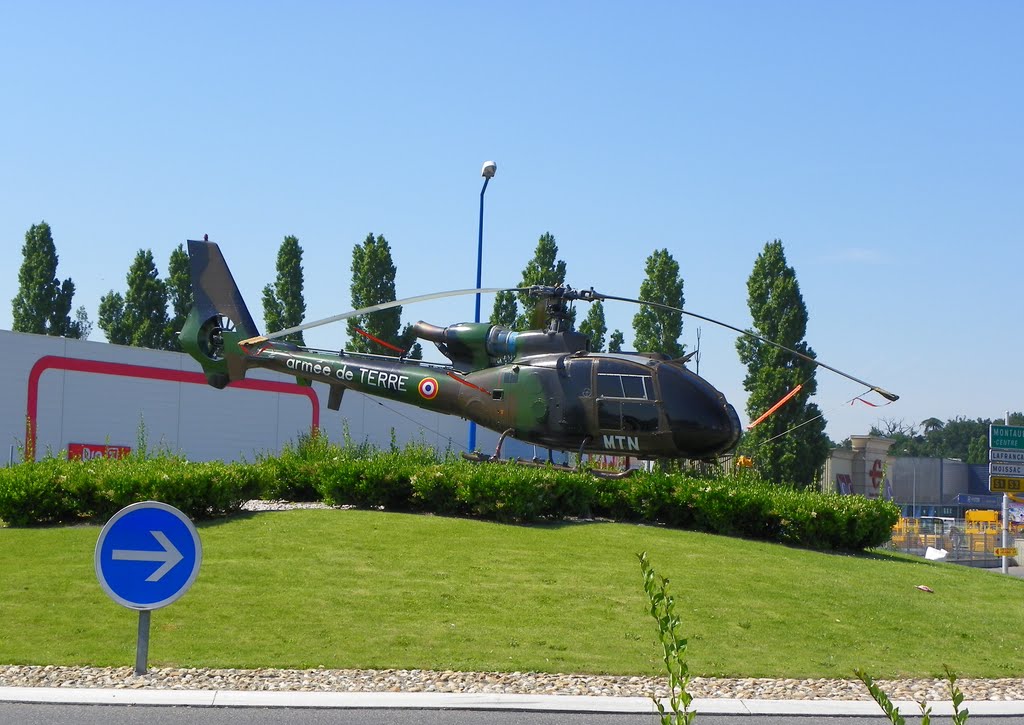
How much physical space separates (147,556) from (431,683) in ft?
9.12

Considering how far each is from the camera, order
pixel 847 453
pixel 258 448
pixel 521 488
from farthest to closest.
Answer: pixel 847 453, pixel 258 448, pixel 521 488

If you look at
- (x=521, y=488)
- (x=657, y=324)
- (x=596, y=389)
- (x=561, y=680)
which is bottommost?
(x=561, y=680)

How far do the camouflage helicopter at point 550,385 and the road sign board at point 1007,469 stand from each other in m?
7.66

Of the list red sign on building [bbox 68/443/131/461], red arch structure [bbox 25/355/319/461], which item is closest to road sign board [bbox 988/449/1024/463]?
red arch structure [bbox 25/355/319/461]

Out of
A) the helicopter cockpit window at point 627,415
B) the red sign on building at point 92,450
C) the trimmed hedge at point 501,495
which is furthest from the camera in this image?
the red sign on building at point 92,450

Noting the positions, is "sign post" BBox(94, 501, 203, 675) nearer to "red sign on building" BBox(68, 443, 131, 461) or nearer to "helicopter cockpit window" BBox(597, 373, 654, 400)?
"helicopter cockpit window" BBox(597, 373, 654, 400)

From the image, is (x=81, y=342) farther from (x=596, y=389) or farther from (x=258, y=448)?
(x=596, y=389)

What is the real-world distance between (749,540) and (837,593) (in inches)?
149

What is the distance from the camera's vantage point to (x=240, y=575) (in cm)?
1284

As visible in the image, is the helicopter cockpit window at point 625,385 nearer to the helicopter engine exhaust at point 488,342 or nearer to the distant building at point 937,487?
the helicopter engine exhaust at point 488,342

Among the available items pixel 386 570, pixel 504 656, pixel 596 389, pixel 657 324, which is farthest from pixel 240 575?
pixel 657 324

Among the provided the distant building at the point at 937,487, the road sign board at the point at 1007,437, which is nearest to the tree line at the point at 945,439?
the distant building at the point at 937,487

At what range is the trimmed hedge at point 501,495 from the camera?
16.4m

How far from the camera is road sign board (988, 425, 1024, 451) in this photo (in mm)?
22719
